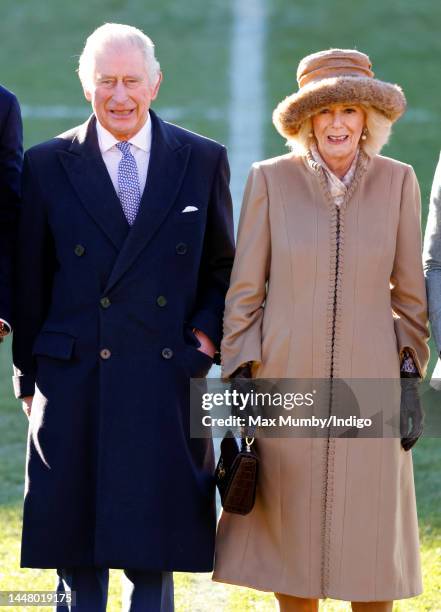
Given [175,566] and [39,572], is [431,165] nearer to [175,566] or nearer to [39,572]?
[39,572]

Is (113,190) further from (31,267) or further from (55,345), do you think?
(55,345)

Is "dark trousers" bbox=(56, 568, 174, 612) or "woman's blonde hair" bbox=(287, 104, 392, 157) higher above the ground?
"woman's blonde hair" bbox=(287, 104, 392, 157)

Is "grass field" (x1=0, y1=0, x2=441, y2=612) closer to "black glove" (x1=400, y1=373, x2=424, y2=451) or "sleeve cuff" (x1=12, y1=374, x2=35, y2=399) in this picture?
"black glove" (x1=400, y1=373, x2=424, y2=451)

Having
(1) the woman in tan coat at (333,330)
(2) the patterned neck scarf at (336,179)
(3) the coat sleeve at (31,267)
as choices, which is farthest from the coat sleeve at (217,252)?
(3) the coat sleeve at (31,267)

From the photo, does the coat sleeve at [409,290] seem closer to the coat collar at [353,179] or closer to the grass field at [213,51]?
the coat collar at [353,179]

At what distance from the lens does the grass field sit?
1480 centimetres

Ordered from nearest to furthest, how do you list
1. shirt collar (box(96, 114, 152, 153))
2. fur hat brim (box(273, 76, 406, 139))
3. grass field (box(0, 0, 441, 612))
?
1. fur hat brim (box(273, 76, 406, 139))
2. shirt collar (box(96, 114, 152, 153))
3. grass field (box(0, 0, 441, 612))

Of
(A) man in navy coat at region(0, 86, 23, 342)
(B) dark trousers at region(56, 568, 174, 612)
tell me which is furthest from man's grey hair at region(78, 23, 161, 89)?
(B) dark trousers at region(56, 568, 174, 612)

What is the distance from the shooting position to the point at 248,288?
490 cm

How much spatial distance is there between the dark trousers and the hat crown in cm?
171

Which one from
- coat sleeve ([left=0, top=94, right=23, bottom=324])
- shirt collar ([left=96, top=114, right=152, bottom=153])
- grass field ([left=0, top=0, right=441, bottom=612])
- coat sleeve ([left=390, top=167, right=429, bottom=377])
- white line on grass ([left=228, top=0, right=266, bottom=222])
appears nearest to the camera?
coat sleeve ([left=390, top=167, right=429, bottom=377])

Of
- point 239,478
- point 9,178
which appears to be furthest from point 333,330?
point 9,178

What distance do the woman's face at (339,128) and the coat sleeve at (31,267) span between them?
957 millimetres

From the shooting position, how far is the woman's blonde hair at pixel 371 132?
16.0 ft
